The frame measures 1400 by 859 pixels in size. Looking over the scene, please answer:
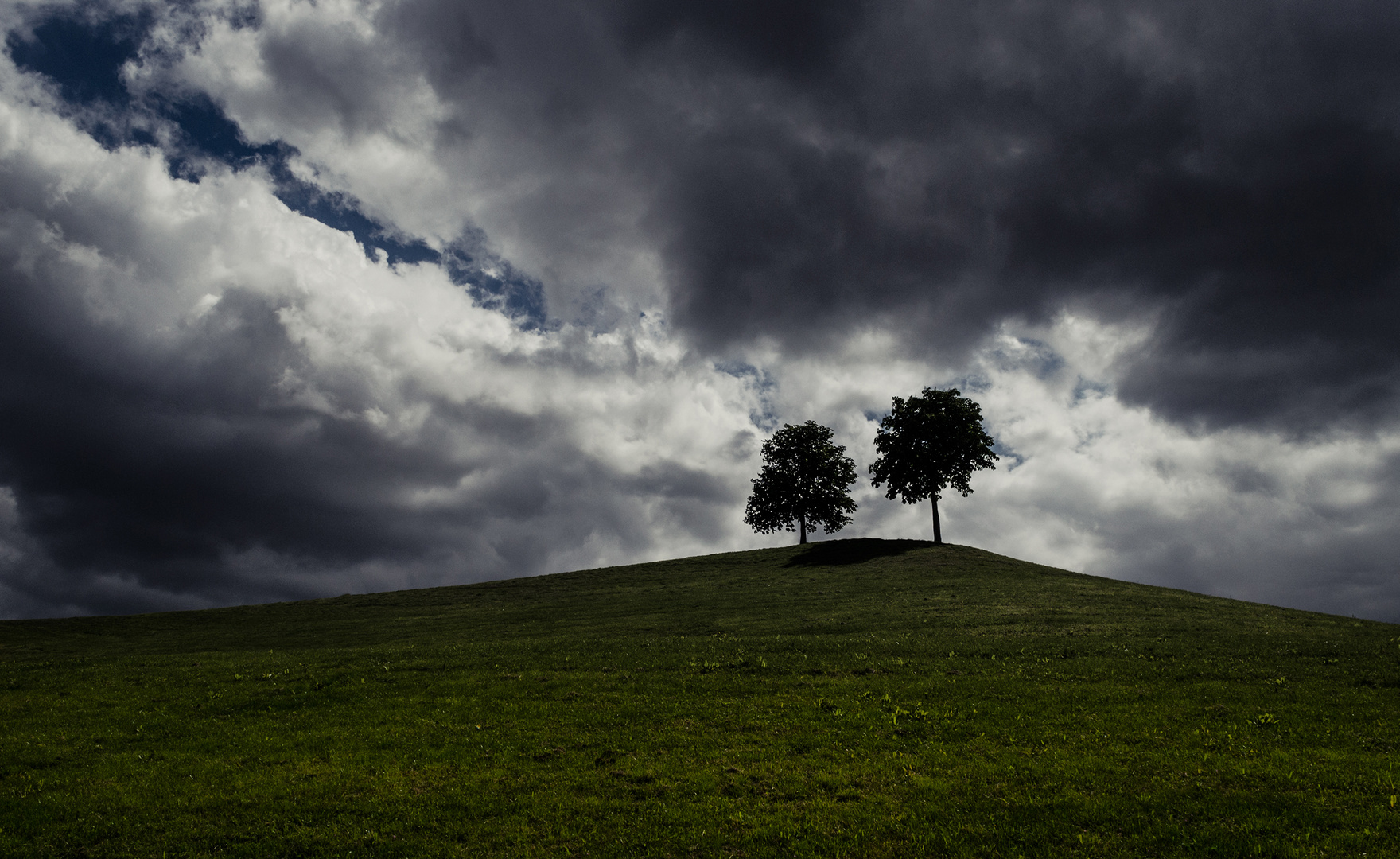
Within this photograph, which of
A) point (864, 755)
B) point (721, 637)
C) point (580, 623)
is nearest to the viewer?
point (864, 755)

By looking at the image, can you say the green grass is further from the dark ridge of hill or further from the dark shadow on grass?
the dark shadow on grass

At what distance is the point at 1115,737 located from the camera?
18.5 metres

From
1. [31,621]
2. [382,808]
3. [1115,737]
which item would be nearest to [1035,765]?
[1115,737]

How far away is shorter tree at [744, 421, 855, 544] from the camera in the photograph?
97.8 m

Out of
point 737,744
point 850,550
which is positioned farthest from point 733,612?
point 850,550

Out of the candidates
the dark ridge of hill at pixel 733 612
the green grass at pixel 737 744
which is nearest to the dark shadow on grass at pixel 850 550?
the dark ridge of hill at pixel 733 612

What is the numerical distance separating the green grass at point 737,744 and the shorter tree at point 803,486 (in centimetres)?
5854

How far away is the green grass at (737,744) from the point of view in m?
13.8

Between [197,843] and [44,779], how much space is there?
736 centimetres

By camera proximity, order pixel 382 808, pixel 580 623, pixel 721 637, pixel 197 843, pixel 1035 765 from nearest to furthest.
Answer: pixel 197 843 < pixel 382 808 < pixel 1035 765 < pixel 721 637 < pixel 580 623

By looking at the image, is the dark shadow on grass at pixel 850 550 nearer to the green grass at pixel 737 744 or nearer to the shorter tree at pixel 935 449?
the shorter tree at pixel 935 449

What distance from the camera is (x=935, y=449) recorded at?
83062mm

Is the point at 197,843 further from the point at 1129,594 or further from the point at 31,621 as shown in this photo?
the point at 31,621

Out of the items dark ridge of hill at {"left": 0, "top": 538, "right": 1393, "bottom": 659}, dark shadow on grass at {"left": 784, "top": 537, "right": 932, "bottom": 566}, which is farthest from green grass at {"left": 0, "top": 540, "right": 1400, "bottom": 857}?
dark shadow on grass at {"left": 784, "top": 537, "right": 932, "bottom": 566}
